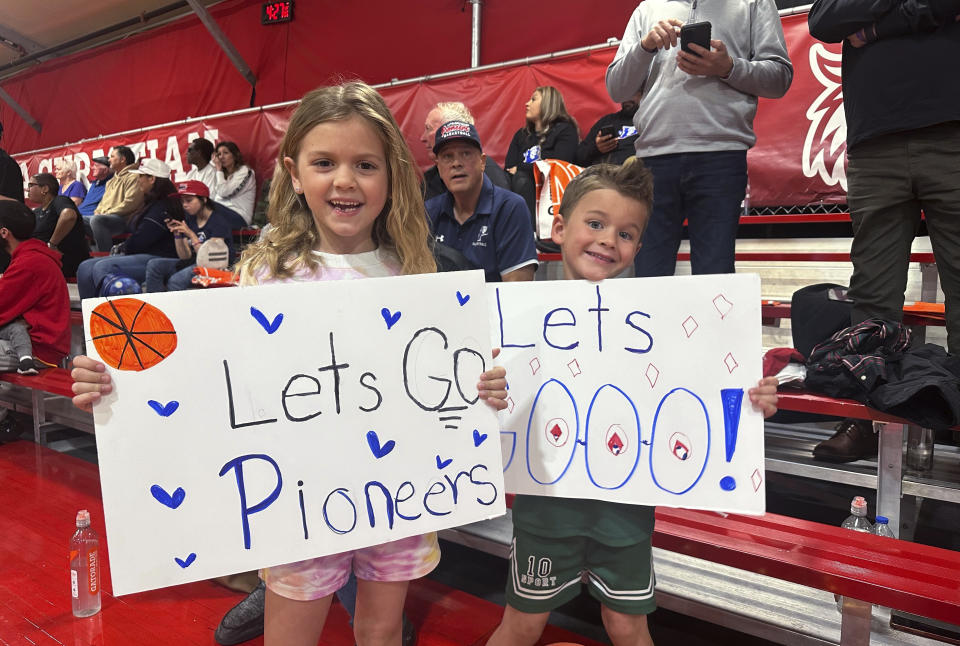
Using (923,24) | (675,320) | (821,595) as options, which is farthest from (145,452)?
(923,24)

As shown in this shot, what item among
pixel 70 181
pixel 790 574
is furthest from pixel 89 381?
pixel 70 181

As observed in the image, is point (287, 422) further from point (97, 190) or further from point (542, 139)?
point (97, 190)

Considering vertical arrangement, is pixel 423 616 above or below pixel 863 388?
below

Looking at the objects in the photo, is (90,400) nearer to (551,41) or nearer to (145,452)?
(145,452)

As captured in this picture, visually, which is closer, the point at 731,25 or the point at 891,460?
the point at 891,460

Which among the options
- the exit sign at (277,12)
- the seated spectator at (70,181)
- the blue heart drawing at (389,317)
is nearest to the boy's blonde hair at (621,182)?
the blue heart drawing at (389,317)

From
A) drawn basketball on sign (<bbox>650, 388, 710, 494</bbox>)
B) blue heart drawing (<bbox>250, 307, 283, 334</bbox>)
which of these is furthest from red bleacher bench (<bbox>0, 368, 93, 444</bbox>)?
drawn basketball on sign (<bbox>650, 388, 710, 494</bbox>)

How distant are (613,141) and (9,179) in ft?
13.2

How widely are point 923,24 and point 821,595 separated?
4.88 feet

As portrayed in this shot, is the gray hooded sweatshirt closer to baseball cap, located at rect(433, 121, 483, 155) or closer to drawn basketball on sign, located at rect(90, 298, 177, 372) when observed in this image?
→ baseball cap, located at rect(433, 121, 483, 155)

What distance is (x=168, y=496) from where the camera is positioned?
3.00 feet

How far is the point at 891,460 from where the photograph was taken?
5.28 ft

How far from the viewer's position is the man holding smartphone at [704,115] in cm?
189

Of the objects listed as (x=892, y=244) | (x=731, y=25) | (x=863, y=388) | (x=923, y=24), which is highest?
(x=731, y=25)
